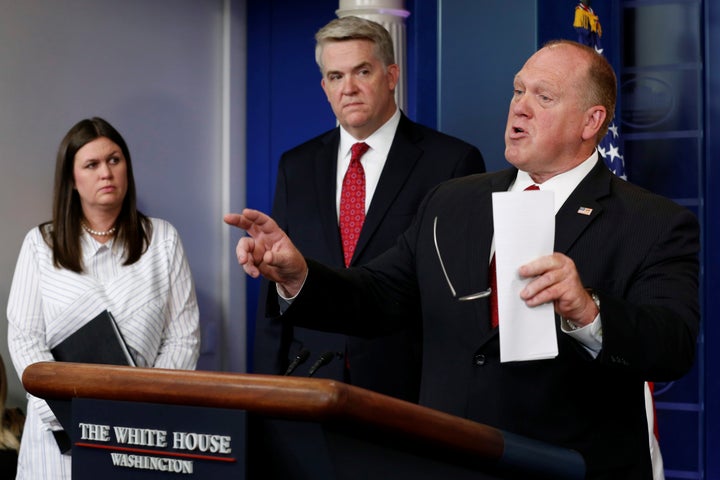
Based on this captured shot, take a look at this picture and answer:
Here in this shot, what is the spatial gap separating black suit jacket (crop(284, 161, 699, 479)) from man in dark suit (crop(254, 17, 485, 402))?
861 millimetres

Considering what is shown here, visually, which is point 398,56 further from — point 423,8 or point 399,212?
point 399,212

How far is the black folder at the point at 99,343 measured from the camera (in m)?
3.46

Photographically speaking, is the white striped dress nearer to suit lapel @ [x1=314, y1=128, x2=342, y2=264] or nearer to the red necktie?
suit lapel @ [x1=314, y1=128, x2=342, y2=264]

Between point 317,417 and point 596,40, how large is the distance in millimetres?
2698

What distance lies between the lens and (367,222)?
3.22 meters

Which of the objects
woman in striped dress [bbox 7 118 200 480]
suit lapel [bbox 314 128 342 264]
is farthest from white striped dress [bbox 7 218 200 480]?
suit lapel [bbox 314 128 342 264]

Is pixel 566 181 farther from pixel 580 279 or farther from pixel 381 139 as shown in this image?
pixel 381 139

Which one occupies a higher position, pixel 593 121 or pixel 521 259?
pixel 593 121

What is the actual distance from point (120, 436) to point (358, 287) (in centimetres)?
87

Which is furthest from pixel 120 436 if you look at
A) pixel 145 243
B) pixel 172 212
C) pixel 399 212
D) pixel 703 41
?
pixel 172 212

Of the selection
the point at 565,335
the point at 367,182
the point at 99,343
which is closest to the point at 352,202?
the point at 367,182

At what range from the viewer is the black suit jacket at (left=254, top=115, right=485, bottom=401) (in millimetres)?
3129

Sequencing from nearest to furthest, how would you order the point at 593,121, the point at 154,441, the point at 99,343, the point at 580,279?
1. the point at 154,441
2. the point at 580,279
3. the point at 593,121
4. the point at 99,343

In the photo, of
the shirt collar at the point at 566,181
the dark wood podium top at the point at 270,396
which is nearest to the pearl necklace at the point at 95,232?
the shirt collar at the point at 566,181
